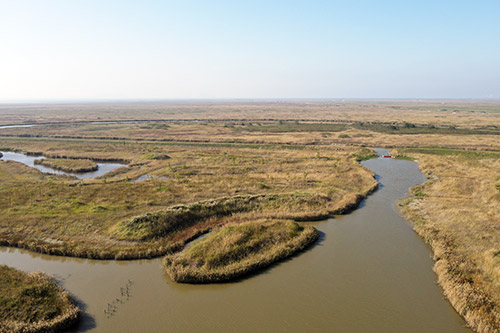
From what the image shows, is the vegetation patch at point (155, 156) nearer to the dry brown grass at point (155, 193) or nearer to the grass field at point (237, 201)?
the grass field at point (237, 201)

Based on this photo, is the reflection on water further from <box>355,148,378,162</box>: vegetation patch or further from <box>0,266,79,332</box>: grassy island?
<box>355,148,378,162</box>: vegetation patch

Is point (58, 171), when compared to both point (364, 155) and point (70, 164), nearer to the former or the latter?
point (70, 164)

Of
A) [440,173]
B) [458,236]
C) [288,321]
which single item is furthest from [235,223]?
[440,173]

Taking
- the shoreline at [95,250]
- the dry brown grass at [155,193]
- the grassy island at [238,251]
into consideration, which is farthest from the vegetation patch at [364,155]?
the shoreline at [95,250]

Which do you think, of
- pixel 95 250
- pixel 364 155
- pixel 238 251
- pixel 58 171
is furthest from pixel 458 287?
pixel 58 171

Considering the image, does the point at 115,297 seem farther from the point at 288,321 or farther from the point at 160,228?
the point at 288,321

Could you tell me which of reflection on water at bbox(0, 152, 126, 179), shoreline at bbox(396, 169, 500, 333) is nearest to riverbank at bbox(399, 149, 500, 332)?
shoreline at bbox(396, 169, 500, 333)
